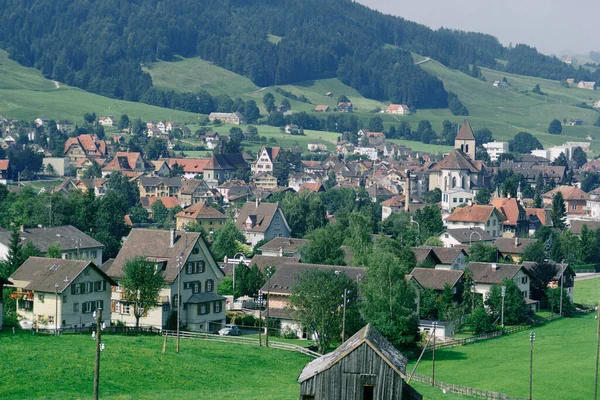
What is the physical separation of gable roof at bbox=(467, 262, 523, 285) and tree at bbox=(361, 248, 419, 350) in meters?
14.8

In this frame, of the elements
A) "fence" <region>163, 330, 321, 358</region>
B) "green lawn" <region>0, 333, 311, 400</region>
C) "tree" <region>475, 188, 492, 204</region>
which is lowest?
"fence" <region>163, 330, 321, 358</region>

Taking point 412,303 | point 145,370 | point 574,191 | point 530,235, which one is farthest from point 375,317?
point 574,191

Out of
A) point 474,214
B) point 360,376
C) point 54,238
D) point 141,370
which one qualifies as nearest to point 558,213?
point 474,214

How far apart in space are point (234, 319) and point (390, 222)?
2050 inches

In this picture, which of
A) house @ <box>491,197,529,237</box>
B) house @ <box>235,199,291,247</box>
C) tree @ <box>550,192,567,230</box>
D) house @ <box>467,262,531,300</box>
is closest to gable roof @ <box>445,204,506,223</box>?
house @ <box>491,197,529,237</box>

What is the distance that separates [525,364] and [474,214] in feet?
202

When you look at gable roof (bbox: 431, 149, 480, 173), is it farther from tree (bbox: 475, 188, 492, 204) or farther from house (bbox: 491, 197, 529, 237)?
house (bbox: 491, 197, 529, 237)

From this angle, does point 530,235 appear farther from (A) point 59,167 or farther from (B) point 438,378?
(A) point 59,167

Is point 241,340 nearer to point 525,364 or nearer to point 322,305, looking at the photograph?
point 322,305

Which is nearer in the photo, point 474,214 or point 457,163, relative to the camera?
point 474,214

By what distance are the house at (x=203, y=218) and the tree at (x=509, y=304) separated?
54.3 meters

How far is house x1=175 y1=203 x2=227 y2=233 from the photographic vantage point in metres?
119

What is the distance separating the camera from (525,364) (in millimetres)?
54250

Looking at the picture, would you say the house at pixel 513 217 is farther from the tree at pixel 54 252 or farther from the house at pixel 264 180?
the tree at pixel 54 252
